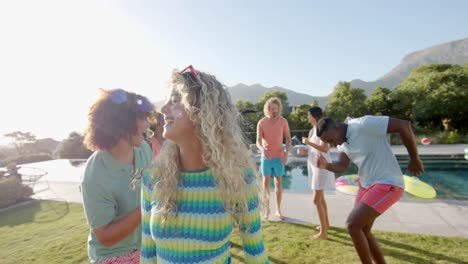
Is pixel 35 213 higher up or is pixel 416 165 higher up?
pixel 416 165

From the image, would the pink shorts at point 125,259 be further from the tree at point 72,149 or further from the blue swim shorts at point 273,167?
the tree at point 72,149

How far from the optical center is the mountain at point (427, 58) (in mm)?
157500

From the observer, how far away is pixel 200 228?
4.54 ft

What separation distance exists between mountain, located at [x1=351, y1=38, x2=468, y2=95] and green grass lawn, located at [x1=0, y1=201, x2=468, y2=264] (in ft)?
544

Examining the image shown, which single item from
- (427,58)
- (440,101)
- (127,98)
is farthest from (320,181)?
(427,58)

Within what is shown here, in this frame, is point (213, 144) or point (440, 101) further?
point (440, 101)

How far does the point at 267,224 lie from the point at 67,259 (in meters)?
3.26

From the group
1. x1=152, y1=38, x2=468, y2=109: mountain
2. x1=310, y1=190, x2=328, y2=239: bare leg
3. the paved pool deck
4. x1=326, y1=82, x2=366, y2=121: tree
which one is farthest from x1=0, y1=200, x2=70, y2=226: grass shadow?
x1=152, y1=38, x2=468, y2=109: mountain

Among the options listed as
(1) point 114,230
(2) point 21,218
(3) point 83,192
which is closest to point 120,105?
(3) point 83,192

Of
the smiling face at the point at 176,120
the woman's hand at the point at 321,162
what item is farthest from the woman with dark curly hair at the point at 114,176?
the woman's hand at the point at 321,162

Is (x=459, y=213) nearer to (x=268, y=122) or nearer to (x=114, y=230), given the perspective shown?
(x=268, y=122)

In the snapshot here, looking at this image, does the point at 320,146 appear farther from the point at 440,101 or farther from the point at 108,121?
the point at 440,101

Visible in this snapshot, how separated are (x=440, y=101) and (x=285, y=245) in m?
26.9

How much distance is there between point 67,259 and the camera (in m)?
4.07
